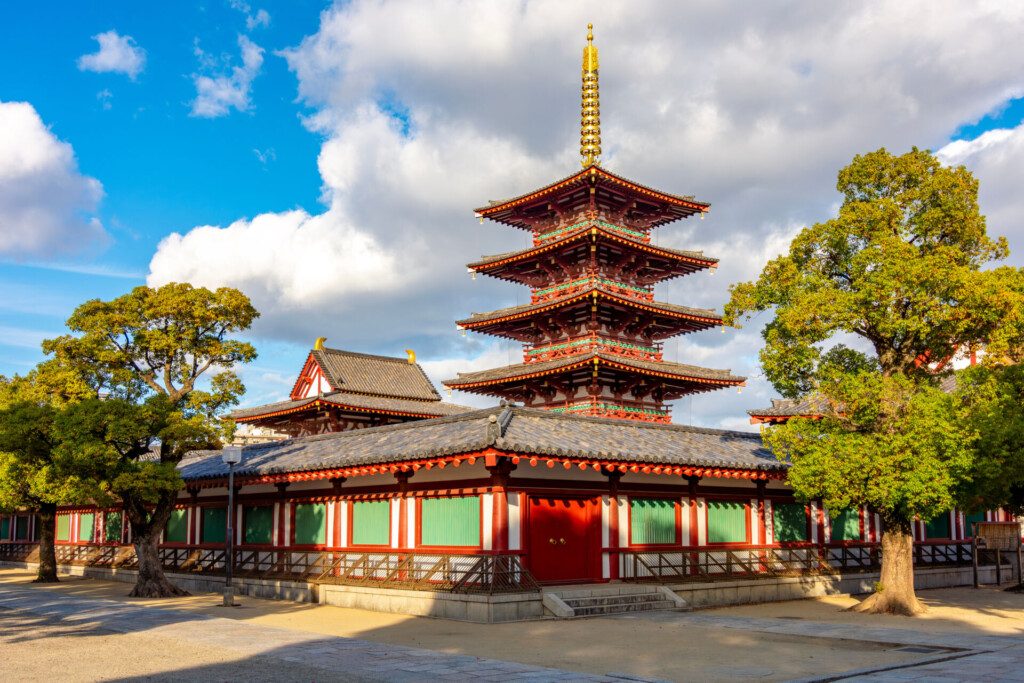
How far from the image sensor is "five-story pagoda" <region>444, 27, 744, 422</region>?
36.9 m

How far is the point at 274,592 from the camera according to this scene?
2777 cm

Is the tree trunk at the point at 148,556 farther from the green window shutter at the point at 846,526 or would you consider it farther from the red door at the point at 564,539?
the green window shutter at the point at 846,526

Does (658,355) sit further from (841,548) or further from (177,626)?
(177,626)

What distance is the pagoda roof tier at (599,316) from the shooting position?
36.6m

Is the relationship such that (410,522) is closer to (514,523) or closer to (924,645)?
(514,523)

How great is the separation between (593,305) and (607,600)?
15.8m

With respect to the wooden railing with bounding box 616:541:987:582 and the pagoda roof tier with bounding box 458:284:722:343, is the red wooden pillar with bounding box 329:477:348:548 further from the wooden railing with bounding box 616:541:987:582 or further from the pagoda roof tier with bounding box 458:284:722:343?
the pagoda roof tier with bounding box 458:284:722:343

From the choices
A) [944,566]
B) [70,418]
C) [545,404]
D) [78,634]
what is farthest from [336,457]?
[944,566]

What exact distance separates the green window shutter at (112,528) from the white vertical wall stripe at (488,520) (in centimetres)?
2234

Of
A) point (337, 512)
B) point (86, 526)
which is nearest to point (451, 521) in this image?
point (337, 512)

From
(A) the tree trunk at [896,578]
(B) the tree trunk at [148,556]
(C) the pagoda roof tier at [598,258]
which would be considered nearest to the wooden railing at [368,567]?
(B) the tree trunk at [148,556]

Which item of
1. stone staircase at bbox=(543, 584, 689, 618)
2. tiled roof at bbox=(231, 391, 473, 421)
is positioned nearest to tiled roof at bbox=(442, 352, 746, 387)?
tiled roof at bbox=(231, 391, 473, 421)

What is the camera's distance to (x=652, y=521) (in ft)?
86.4

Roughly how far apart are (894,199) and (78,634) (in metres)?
21.9
